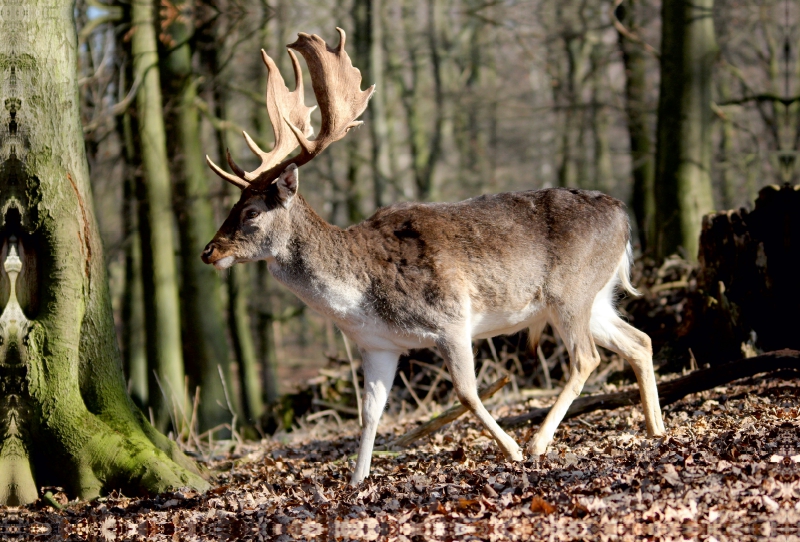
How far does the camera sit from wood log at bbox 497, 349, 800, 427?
6734mm

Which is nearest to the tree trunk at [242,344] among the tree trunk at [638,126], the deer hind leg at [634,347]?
the tree trunk at [638,126]

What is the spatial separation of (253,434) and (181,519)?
22.9 ft

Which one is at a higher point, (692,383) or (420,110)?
(420,110)

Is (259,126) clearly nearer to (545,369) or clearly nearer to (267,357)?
(267,357)

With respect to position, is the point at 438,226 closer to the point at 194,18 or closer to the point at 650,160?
the point at 194,18

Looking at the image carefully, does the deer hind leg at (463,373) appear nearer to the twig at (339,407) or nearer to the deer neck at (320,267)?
the deer neck at (320,267)

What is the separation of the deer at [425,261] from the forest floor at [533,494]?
52 centimetres

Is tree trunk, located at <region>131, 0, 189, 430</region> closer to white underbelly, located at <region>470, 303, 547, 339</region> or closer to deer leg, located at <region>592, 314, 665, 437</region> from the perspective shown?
white underbelly, located at <region>470, 303, 547, 339</region>

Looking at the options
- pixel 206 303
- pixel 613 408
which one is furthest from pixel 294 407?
pixel 613 408

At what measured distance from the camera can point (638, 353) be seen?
263 inches

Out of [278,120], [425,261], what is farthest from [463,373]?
[278,120]

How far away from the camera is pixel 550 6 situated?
2061 centimetres

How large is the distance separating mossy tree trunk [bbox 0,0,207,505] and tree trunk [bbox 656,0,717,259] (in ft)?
22.9

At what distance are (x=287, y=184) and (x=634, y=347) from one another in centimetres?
298
